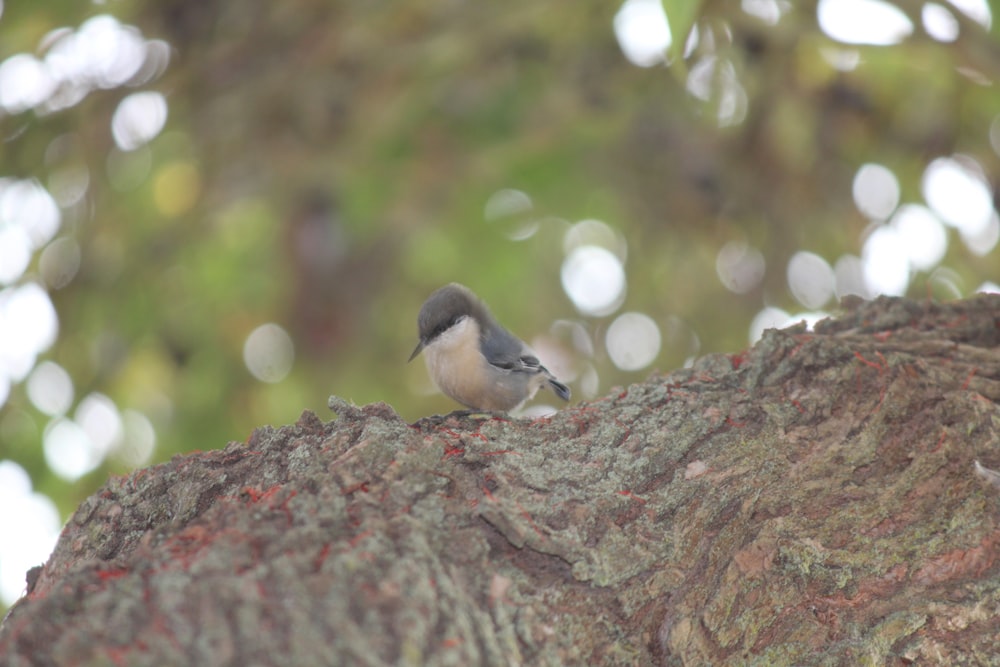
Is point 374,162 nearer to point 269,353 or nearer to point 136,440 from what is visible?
point 269,353

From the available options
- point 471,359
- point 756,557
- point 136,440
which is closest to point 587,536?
point 756,557

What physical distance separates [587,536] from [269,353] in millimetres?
4369

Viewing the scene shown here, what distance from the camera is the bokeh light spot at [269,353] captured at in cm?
594

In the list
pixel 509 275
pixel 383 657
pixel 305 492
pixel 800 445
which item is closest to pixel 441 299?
pixel 509 275

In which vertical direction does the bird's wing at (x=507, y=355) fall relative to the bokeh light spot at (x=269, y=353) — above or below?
below

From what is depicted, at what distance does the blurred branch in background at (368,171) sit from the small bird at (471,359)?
75cm

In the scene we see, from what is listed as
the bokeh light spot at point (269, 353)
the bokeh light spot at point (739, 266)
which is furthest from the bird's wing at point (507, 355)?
the bokeh light spot at point (739, 266)

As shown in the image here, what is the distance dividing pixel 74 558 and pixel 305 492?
0.75 m

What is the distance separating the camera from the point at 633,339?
6.82 metres

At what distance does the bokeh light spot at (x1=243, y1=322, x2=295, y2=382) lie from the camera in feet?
19.5

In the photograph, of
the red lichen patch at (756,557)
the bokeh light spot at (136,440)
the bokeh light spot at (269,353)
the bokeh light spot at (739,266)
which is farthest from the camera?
the bokeh light spot at (739,266)

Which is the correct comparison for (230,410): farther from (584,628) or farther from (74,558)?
(584,628)

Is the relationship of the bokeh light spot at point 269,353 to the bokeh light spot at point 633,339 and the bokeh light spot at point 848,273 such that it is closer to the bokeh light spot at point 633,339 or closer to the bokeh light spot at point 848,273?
the bokeh light spot at point 633,339

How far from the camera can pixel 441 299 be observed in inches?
174
